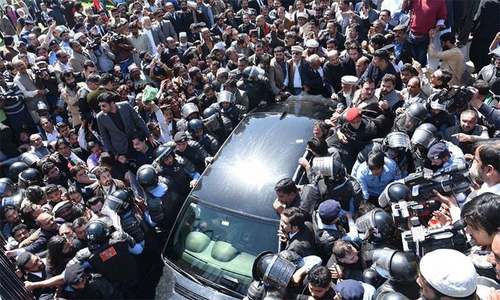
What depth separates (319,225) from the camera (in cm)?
420

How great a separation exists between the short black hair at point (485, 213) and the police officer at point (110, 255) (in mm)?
3404

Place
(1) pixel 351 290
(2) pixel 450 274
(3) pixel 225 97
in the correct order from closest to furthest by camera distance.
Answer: (2) pixel 450 274
(1) pixel 351 290
(3) pixel 225 97

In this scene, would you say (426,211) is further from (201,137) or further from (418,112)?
(201,137)

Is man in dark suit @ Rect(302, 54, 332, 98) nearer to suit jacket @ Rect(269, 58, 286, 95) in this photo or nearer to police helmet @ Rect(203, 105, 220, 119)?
suit jacket @ Rect(269, 58, 286, 95)

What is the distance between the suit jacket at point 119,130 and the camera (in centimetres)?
636

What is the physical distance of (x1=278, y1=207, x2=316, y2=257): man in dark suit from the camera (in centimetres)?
407

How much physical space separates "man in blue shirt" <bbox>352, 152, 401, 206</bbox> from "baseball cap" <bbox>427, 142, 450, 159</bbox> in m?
0.52

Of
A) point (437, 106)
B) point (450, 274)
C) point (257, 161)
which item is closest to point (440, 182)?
point (437, 106)

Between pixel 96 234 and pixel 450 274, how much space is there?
3400 millimetres

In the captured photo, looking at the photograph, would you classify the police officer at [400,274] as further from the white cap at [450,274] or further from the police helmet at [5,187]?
the police helmet at [5,187]

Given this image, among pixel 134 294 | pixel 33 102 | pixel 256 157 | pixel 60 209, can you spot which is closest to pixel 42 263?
pixel 60 209

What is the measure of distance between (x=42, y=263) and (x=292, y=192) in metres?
2.82

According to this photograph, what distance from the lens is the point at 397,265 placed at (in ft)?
11.0

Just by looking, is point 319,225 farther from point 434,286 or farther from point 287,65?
point 287,65
